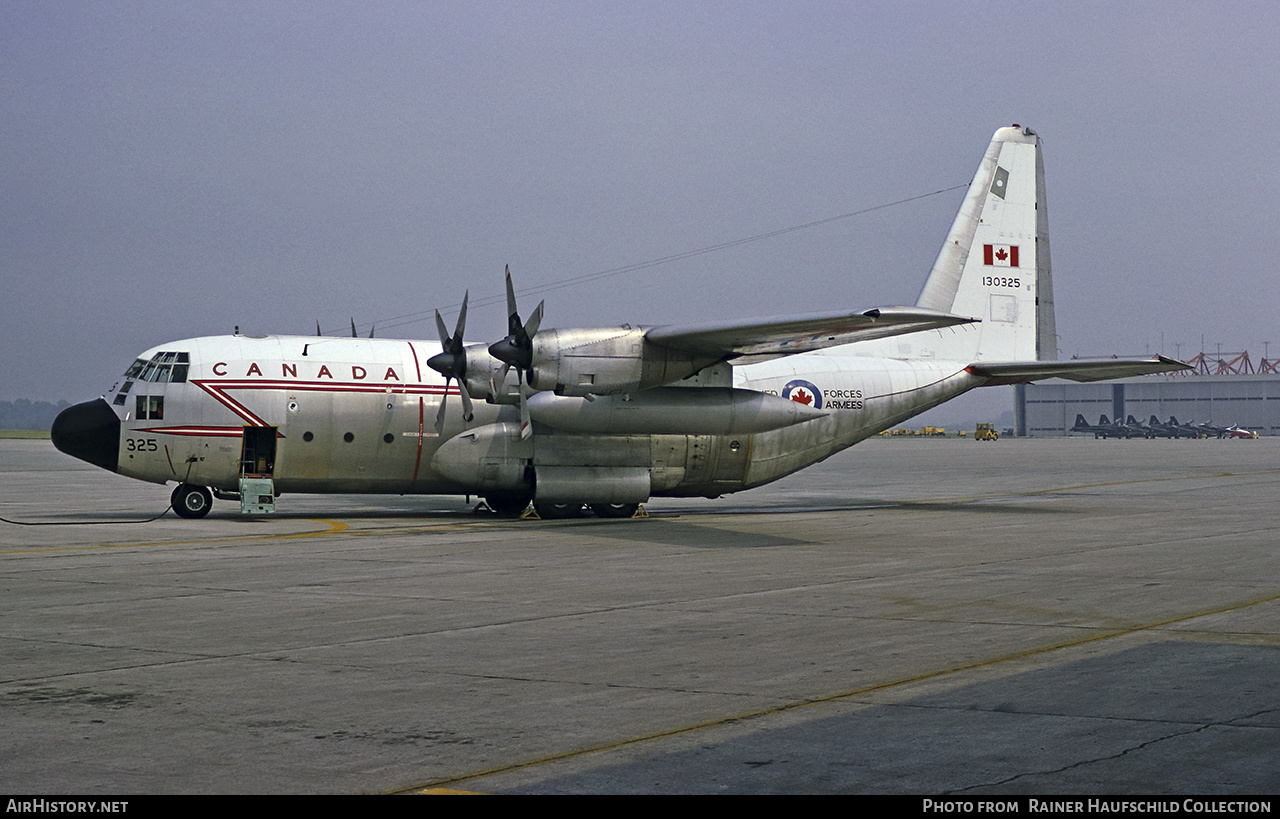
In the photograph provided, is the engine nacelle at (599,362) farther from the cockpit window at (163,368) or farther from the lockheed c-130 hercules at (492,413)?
A: the cockpit window at (163,368)

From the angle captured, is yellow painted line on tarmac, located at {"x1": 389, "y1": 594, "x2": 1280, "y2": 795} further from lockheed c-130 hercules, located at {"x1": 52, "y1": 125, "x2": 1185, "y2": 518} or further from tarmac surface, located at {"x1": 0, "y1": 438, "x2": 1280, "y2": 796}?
lockheed c-130 hercules, located at {"x1": 52, "y1": 125, "x2": 1185, "y2": 518}

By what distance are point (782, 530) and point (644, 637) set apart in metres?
13.6

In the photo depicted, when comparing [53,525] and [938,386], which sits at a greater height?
[938,386]

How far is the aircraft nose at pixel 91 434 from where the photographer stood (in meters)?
26.6

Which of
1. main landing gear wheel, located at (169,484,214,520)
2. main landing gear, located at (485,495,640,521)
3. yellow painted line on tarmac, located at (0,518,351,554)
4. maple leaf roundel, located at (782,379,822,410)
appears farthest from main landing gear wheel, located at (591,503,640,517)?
main landing gear wheel, located at (169,484,214,520)

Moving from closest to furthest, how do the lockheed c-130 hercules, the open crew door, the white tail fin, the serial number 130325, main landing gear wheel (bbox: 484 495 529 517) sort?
the lockheed c-130 hercules, the open crew door, main landing gear wheel (bbox: 484 495 529 517), the white tail fin, the serial number 130325

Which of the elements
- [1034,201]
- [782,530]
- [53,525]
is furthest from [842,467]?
[53,525]

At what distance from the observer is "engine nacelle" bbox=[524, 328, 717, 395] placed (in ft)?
82.1

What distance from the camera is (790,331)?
2473cm

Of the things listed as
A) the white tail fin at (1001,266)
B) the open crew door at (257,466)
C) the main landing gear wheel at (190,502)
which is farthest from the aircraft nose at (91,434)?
the white tail fin at (1001,266)

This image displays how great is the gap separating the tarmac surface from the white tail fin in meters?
9.66

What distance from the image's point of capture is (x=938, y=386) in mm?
31266

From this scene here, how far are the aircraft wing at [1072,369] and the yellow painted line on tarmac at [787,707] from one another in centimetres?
1576

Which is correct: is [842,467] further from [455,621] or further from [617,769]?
[617,769]
